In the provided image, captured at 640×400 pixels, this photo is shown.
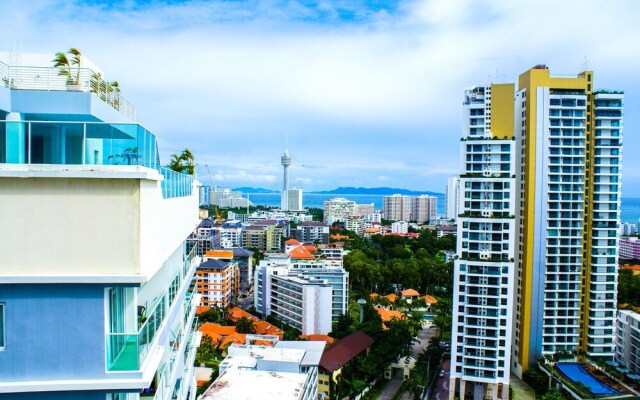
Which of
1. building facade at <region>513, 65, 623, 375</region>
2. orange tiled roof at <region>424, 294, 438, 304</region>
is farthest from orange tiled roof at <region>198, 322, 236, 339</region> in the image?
orange tiled roof at <region>424, 294, 438, 304</region>

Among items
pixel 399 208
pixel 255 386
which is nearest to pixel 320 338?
pixel 255 386

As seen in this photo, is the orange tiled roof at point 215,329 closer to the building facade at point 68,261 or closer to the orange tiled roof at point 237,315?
the orange tiled roof at point 237,315

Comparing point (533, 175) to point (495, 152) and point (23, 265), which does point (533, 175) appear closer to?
point (495, 152)

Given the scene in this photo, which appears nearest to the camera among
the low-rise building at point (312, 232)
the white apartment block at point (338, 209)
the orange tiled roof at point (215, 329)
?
the orange tiled roof at point (215, 329)

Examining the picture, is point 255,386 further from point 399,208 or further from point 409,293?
point 399,208

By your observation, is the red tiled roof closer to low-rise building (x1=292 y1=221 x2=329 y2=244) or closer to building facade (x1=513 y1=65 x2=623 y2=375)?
building facade (x1=513 y1=65 x2=623 y2=375)

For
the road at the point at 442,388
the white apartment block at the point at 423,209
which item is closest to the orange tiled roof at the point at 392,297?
the road at the point at 442,388
